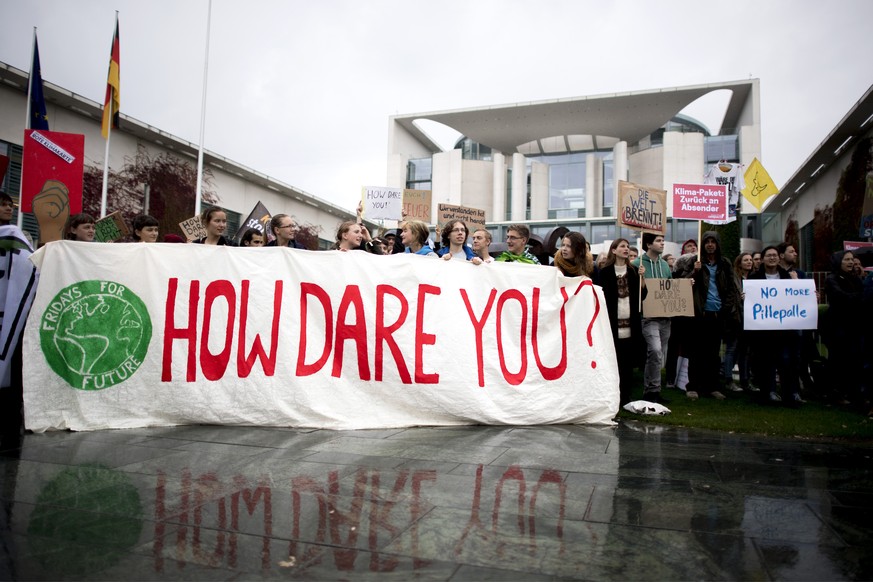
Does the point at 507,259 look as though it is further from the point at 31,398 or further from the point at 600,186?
the point at 600,186

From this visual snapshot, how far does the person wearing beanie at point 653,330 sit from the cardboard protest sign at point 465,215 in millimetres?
2674

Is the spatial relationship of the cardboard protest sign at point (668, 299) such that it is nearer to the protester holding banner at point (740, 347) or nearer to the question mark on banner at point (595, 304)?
the question mark on banner at point (595, 304)

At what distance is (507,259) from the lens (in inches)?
258

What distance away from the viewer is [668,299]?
6.62 meters

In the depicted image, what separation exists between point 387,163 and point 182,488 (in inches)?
1784

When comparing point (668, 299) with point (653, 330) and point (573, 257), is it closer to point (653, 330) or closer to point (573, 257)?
point (653, 330)

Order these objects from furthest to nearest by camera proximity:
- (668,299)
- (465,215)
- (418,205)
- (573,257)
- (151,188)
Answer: (151,188) < (418,205) < (465,215) < (668,299) < (573,257)

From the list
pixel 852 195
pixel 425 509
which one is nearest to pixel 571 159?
pixel 852 195

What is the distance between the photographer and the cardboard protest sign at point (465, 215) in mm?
9164

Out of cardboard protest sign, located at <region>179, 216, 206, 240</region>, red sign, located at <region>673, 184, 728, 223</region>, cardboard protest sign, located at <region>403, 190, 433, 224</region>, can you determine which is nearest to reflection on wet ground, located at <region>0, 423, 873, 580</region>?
cardboard protest sign, located at <region>179, 216, 206, 240</region>

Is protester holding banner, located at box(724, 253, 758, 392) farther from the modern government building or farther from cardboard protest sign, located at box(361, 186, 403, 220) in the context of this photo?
the modern government building

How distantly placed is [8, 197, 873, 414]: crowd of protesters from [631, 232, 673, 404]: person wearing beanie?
11 millimetres

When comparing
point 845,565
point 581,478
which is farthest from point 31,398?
point 845,565

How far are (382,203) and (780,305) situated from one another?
311 inches
